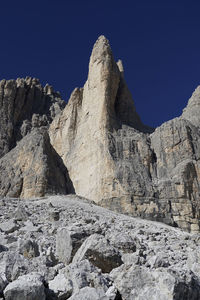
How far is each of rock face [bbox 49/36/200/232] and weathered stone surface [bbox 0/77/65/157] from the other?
8.80m

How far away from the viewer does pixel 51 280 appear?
5.43m

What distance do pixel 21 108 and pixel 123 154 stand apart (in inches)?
1242

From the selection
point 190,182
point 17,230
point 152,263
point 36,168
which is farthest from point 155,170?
point 152,263

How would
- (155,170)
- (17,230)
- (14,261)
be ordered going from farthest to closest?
(155,170)
(17,230)
(14,261)

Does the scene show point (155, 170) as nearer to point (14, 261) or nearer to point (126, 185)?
point (126, 185)

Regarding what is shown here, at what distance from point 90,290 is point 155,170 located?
43.4 m

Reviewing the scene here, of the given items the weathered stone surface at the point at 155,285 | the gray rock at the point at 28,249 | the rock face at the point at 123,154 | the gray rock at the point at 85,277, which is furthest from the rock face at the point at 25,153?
the weathered stone surface at the point at 155,285

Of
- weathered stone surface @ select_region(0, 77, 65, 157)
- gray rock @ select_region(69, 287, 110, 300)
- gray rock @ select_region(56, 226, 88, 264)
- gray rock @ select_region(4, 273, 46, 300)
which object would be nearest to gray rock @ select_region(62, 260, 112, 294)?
gray rock @ select_region(69, 287, 110, 300)

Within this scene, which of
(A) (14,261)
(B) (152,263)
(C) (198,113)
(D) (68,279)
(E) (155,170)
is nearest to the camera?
(D) (68,279)

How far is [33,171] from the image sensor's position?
143 ft

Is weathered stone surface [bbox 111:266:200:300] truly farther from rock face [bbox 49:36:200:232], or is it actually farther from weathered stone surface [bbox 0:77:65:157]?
weathered stone surface [bbox 0:77:65:157]

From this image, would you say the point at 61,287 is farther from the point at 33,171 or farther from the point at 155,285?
the point at 33,171

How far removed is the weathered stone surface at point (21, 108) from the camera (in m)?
66.1

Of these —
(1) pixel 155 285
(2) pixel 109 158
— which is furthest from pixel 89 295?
(2) pixel 109 158
